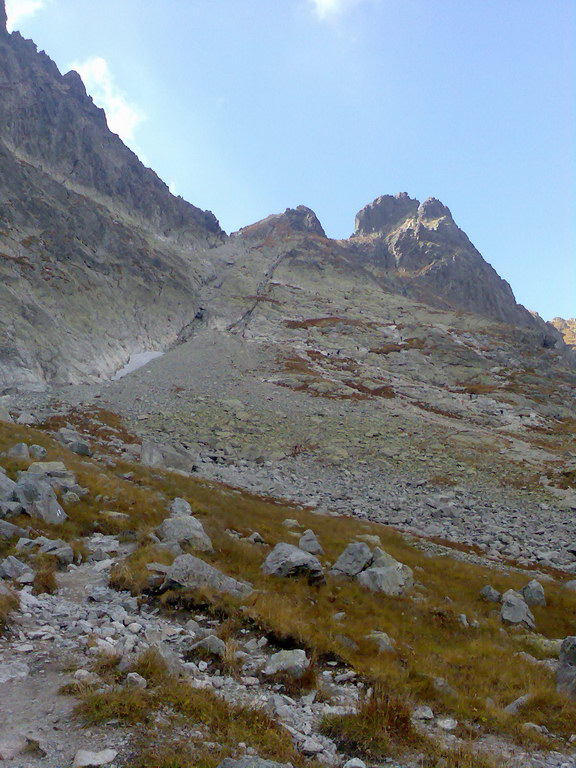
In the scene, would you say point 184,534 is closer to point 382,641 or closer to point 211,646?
point 211,646

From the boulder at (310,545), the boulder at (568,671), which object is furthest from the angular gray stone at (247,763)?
the boulder at (310,545)

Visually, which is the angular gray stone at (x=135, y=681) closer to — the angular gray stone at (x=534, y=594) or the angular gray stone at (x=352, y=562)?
the angular gray stone at (x=352, y=562)

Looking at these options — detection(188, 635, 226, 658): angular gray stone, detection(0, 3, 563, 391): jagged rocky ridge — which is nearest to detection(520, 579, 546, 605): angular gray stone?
detection(188, 635, 226, 658): angular gray stone

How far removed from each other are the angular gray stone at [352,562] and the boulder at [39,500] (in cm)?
857

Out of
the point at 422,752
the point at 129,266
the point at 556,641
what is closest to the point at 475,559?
the point at 556,641

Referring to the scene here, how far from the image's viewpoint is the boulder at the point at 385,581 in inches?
553

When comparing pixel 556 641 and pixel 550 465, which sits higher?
pixel 550 465

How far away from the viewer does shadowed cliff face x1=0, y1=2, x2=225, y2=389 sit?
5781cm

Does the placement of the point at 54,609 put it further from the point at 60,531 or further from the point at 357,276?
the point at 357,276

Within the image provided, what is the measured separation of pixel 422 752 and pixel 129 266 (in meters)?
95.2

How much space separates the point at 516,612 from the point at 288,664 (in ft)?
31.9

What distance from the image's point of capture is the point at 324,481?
107 ft

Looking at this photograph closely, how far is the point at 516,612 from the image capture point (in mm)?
14258

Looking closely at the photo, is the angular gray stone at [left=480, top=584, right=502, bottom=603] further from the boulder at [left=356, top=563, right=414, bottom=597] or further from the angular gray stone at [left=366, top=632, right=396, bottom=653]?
the angular gray stone at [left=366, top=632, right=396, bottom=653]
